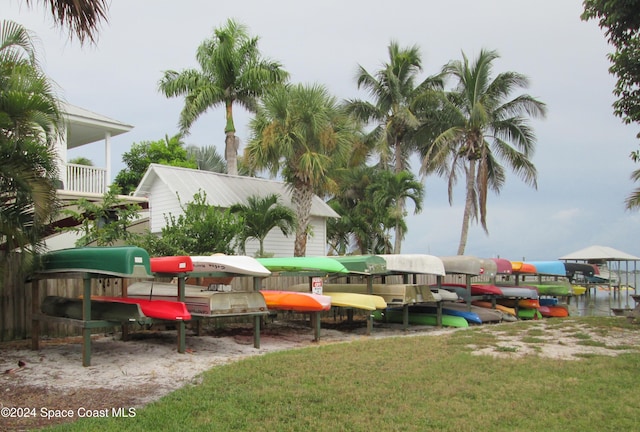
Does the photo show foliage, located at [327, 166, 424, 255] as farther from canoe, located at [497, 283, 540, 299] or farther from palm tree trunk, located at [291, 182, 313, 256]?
canoe, located at [497, 283, 540, 299]

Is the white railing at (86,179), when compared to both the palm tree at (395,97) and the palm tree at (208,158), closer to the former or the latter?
the palm tree at (395,97)

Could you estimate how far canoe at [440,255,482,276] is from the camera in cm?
1680

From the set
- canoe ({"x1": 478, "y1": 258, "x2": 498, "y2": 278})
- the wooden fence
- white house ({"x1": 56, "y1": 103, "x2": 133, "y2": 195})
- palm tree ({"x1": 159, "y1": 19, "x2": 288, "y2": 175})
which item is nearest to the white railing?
white house ({"x1": 56, "y1": 103, "x2": 133, "y2": 195})

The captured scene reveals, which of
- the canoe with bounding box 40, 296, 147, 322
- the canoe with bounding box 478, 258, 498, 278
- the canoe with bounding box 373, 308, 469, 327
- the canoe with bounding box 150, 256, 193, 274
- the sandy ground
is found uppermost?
the canoe with bounding box 150, 256, 193, 274

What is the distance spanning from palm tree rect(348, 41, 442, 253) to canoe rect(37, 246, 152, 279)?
20427 mm

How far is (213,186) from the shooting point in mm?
21141

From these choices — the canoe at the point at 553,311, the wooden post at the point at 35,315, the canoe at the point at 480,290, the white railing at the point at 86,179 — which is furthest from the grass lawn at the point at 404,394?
the white railing at the point at 86,179

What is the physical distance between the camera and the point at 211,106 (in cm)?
2328

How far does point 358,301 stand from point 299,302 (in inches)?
68.3

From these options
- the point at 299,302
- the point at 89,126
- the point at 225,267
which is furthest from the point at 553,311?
the point at 89,126

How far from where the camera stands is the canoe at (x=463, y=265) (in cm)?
1680

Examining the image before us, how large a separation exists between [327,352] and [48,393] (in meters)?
4.45

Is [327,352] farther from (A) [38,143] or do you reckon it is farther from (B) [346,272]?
(A) [38,143]

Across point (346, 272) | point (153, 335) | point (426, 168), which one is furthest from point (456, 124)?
point (153, 335)
